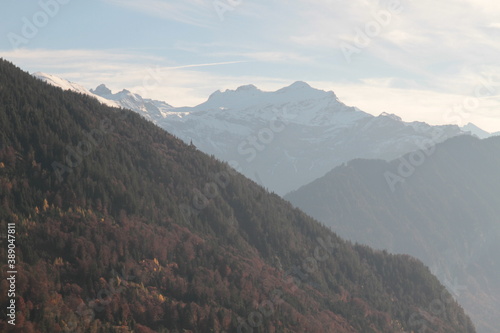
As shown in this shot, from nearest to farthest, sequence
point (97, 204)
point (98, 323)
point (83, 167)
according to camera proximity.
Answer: point (98, 323), point (97, 204), point (83, 167)

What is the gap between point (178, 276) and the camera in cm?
17712

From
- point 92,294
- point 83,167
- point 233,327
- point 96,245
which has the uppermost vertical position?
point 83,167

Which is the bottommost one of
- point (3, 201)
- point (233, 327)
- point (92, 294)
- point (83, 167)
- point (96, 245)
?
point (233, 327)

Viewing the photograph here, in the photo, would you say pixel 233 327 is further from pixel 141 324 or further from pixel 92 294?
pixel 92 294

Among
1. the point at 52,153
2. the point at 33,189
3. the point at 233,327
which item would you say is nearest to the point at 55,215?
the point at 33,189

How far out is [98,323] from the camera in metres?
127

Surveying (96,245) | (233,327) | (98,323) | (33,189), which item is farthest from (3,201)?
(233,327)

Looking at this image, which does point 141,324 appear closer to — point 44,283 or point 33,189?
point 44,283

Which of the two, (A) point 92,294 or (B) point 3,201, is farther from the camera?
(B) point 3,201

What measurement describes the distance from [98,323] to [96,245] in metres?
39.3

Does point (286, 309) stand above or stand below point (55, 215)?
below

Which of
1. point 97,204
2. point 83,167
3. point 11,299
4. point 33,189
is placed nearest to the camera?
point 11,299

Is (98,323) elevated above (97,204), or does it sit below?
below

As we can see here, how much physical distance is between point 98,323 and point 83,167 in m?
82.9
